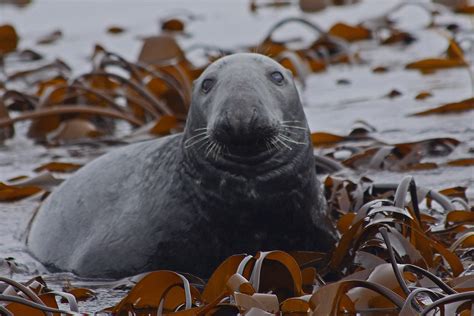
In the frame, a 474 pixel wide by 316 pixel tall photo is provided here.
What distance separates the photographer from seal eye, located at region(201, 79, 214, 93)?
5102mm

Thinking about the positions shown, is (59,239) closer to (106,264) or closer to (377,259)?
(106,264)

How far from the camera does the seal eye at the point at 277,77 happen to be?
5103 mm

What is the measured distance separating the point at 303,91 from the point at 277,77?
4945 millimetres

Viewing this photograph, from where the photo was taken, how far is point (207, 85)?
512cm

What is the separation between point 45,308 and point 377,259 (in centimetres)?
132

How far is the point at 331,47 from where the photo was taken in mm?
11555

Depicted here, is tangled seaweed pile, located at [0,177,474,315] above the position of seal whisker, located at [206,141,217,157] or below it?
below

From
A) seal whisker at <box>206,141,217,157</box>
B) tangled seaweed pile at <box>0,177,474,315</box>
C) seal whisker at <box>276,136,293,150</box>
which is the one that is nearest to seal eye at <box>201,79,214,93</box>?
seal whisker at <box>206,141,217,157</box>

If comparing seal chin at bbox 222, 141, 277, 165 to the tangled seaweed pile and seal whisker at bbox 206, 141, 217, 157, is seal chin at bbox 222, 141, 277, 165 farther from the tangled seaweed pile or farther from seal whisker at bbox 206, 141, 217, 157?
the tangled seaweed pile

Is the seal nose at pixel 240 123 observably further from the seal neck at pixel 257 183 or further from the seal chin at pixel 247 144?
the seal neck at pixel 257 183

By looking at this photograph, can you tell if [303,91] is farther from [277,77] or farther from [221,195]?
[221,195]

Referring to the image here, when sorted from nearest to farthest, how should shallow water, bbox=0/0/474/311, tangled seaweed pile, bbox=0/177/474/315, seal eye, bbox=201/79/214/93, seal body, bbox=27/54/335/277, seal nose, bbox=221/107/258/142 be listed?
tangled seaweed pile, bbox=0/177/474/315
seal nose, bbox=221/107/258/142
seal body, bbox=27/54/335/277
seal eye, bbox=201/79/214/93
shallow water, bbox=0/0/474/311

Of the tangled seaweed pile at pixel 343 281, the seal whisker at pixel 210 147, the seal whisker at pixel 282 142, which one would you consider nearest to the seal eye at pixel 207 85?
the seal whisker at pixel 210 147

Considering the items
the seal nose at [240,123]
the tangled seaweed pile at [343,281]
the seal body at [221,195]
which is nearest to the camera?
the tangled seaweed pile at [343,281]
